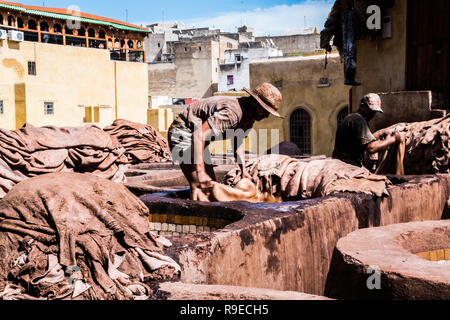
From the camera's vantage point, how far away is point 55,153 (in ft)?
30.7

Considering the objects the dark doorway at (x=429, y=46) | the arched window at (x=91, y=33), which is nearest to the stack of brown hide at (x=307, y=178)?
the dark doorway at (x=429, y=46)

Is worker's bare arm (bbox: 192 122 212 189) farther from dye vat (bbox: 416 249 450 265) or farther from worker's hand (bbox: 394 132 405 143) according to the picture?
worker's hand (bbox: 394 132 405 143)

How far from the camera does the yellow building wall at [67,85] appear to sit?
82.1ft

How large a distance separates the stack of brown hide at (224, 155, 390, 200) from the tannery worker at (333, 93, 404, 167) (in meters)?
0.90

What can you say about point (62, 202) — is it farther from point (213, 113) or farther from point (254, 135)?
point (254, 135)

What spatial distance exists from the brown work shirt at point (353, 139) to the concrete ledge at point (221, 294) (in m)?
4.88

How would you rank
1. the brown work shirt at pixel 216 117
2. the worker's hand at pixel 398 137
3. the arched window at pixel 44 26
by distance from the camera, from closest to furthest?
the brown work shirt at pixel 216 117, the worker's hand at pixel 398 137, the arched window at pixel 44 26

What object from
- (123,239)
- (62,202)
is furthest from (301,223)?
(62,202)

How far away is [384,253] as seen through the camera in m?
4.27

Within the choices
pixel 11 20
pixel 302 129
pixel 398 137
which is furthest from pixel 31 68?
pixel 398 137

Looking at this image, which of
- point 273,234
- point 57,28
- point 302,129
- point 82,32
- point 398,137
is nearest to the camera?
point 273,234

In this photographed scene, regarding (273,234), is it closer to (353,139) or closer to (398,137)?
(353,139)

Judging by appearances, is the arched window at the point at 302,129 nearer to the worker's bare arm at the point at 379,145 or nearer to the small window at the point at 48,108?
the small window at the point at 48,108

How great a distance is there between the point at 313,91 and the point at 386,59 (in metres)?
10.8
